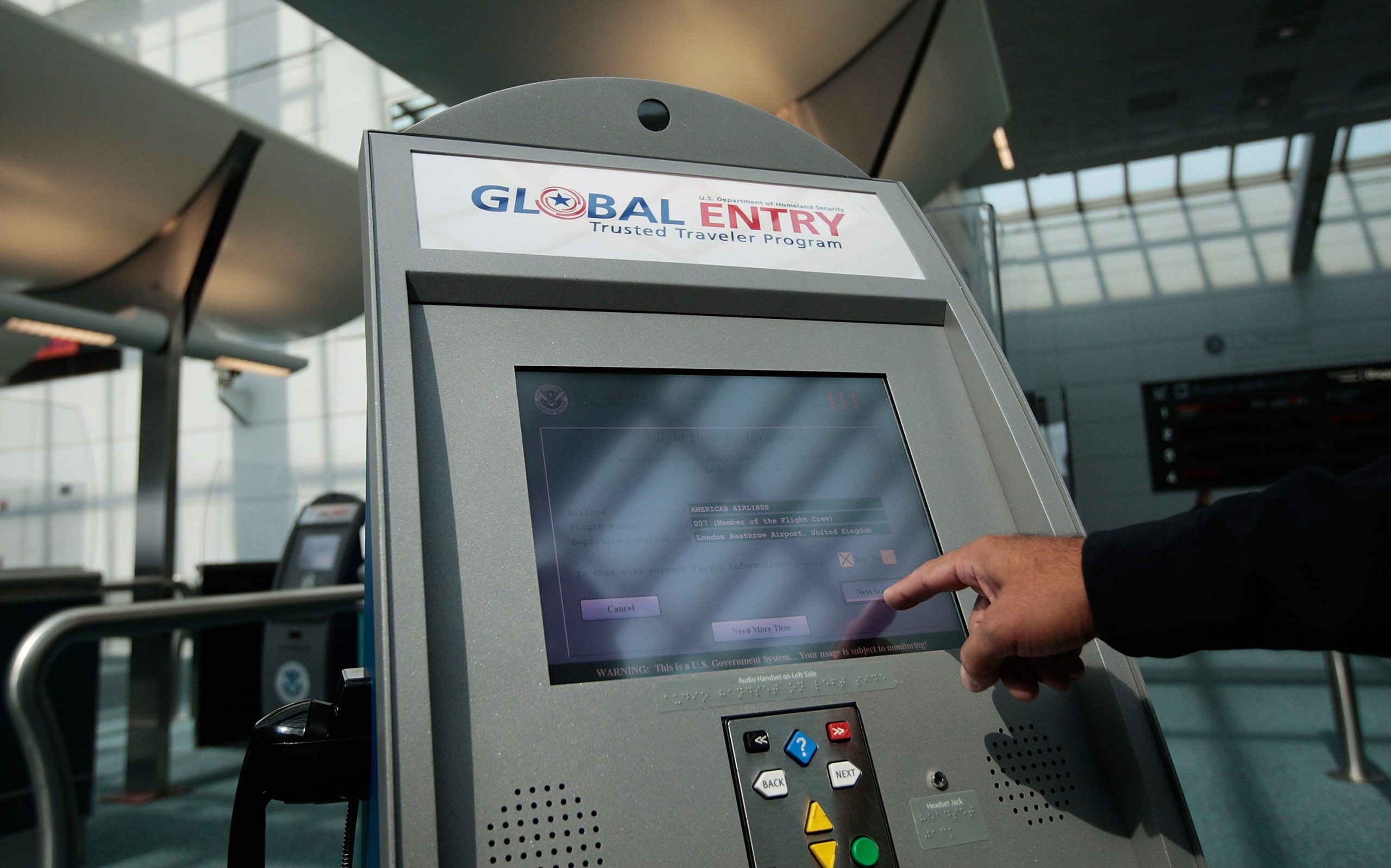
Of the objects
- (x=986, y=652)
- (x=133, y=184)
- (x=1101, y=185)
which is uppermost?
(x=1101, y=185)

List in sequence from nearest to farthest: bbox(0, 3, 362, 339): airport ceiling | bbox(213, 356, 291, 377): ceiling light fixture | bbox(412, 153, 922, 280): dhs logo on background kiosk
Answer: bbox(412, 153, 922, 280): dhs logo on background kiosk
bbox(0, 3, 362, 339): airport ceiling
bbox(213, 356, 291, 377): ceiling light fixture

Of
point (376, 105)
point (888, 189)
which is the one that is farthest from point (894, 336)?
point (376, 105)

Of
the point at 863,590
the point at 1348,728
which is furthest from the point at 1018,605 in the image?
the point at 1348,728

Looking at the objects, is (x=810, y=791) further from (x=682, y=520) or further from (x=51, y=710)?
(x=51, y=710)

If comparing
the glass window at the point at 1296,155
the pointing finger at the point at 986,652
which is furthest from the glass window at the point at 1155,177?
the pointing finger at the point at 986,652

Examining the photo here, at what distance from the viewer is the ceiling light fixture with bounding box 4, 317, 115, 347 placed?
3254mm

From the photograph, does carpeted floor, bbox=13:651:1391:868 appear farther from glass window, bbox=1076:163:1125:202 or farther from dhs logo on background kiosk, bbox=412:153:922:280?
glass window, bbox=1076:163:1125:202

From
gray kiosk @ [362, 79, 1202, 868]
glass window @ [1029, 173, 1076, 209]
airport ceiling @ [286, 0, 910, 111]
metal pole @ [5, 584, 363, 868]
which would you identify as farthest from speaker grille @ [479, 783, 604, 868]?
glass window @ [1029, 173, 1076, 209]

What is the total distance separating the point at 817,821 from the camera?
0.61 meters

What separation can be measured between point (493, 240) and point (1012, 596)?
1.70 feet

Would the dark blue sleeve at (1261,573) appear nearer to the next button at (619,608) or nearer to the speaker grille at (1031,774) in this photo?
the speaker grille at (1031,774)

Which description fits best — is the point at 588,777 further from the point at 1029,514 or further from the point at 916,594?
the point at 1029,514

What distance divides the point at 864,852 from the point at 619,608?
24 centimetres

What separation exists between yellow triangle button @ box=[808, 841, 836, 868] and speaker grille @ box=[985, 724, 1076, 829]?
0.15 m
